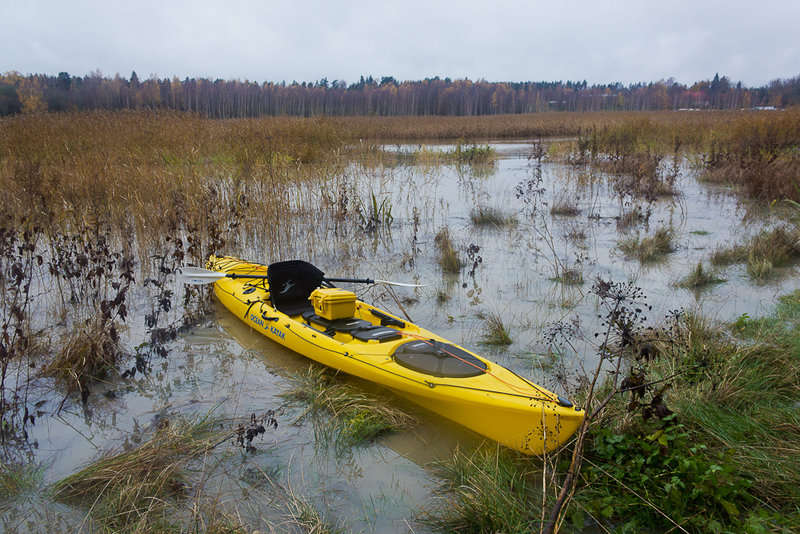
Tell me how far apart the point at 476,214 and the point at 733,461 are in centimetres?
626

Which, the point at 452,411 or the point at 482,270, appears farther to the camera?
the point at 482,270

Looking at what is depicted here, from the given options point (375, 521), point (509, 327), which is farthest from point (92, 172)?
point (375, 521)

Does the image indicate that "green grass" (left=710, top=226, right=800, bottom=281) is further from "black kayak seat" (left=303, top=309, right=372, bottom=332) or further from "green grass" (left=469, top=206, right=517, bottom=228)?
"black kayak seat" (left=303, top=309, right=372, bottom=332)

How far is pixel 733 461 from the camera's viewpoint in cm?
253

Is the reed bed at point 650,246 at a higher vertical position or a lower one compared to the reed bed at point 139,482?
higher

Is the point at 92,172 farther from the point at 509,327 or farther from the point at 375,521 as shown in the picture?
the point at 375,521

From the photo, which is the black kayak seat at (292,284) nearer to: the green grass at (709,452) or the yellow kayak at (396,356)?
the yellow kayak at (396,356)

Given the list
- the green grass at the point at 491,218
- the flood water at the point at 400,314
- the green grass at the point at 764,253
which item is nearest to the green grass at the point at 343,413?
the flood water at the point at 400,314

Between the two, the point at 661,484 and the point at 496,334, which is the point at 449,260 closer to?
the point at 496,334

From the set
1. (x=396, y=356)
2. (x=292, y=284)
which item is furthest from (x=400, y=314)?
(x=396, y=356)

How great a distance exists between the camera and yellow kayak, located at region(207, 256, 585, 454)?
2.95 m

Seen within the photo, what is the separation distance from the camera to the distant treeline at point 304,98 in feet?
74.5

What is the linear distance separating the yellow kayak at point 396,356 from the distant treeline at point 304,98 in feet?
33.8

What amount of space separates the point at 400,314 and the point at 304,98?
33.9 m
